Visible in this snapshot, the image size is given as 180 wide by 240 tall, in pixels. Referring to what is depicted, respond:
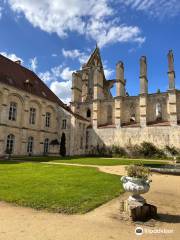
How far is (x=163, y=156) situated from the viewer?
2933cm

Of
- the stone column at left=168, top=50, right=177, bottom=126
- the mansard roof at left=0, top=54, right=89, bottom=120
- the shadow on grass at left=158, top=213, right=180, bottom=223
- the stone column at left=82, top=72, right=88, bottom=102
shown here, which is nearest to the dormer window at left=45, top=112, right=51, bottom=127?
the mansard roof at left=0, top=54, right=89, bottom=120

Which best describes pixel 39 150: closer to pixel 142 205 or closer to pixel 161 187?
pixel 161 187

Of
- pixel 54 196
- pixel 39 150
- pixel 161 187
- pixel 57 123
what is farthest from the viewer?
pixel 57 123

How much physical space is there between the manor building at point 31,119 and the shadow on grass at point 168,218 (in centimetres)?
2161

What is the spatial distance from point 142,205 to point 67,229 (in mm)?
2036

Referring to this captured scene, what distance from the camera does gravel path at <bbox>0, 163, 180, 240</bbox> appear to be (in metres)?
4.41

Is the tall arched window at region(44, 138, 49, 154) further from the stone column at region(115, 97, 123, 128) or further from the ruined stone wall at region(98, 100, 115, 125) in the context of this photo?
the stone column at region(115, 97, 123, 128)

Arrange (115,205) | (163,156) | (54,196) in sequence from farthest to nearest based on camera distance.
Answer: (163,156)
(54,196)
(115,205)

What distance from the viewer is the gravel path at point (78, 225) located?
441cm

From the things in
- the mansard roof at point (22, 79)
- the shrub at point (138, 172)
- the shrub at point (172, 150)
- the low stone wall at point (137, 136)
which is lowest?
the shrub at point (138, 172)

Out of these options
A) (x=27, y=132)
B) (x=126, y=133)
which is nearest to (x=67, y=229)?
(x=27, y=132)

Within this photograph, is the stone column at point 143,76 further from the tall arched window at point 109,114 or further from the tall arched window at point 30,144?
the tall arched window at point 30,144

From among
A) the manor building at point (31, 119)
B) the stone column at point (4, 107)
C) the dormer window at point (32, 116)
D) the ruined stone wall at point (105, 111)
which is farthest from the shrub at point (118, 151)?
the stone column at point (4, 107)

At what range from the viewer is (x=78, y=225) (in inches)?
198
